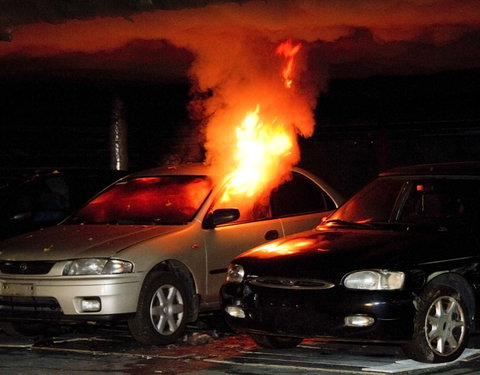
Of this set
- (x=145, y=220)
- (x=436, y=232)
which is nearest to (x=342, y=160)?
(x=145, y=220)

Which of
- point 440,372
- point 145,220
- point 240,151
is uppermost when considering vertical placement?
point 240,151

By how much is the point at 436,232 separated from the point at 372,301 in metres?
1.10

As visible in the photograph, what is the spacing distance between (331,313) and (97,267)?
218cm

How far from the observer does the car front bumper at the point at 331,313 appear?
7336mm

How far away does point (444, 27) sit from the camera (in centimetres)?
1116

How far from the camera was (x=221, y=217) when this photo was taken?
9383 mm

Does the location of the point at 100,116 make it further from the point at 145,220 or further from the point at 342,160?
the point at 145,220

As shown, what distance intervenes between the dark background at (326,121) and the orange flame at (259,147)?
13.7 feet

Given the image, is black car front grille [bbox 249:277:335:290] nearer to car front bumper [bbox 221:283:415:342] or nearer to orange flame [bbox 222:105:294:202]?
car front bumper [bbox 221:283:415:342]

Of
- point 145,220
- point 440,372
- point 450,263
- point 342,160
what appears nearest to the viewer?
point 440,372

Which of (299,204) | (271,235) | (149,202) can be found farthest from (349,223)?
(149,202)

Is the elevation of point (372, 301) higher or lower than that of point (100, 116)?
lower

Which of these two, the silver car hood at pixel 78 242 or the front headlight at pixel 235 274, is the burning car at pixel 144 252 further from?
Result: the front headlight at pixel 235 274

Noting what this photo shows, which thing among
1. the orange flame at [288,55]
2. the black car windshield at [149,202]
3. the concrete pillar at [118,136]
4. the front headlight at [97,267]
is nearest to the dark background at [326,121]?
the concrete pillar at [118,136]
